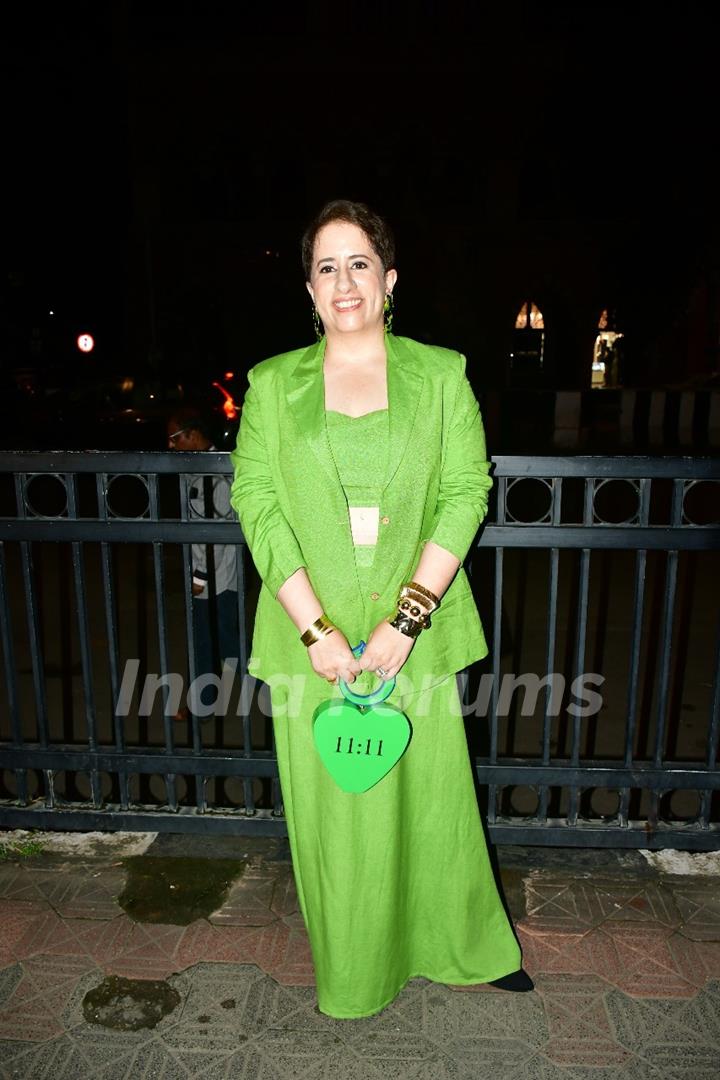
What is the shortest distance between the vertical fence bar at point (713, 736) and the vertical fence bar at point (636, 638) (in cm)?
28

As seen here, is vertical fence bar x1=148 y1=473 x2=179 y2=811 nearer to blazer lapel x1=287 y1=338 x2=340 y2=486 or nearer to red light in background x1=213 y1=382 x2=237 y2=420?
blazer lapel x1=287 y1=338 x2=340 y2=486

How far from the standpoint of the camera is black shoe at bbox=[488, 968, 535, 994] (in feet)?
8.09

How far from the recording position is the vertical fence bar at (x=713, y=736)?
115 inches

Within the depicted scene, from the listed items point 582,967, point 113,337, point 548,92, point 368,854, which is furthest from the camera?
point 113,337

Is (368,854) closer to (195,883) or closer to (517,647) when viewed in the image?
(195,883)

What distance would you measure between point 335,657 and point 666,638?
59.1 inches

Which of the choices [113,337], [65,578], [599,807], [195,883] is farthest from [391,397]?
[113,337]

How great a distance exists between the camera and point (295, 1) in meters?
24.6

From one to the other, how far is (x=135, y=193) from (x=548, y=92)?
513 inches

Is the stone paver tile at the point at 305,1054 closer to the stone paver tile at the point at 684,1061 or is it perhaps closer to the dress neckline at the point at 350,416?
the stone paver tile at the point at 684,1061

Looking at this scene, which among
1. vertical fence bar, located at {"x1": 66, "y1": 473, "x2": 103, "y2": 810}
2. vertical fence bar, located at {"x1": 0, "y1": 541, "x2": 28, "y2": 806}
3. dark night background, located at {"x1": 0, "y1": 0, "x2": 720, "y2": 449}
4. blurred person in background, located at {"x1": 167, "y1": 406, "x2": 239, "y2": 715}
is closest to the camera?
vertical fence bar, located at {"x1": 66, "y1": 473, "x2": 103, "y2": 810}

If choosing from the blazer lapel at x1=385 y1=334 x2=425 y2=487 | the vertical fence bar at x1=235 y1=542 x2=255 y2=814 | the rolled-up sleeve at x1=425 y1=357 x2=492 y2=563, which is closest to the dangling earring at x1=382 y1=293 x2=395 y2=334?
the blazer lapel at x1=385 y1=334 x2=425 y2=487

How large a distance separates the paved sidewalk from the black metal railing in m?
0.27

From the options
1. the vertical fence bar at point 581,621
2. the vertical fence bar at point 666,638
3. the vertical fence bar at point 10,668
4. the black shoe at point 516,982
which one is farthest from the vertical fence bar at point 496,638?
the vertical fence bar at point 10,668
